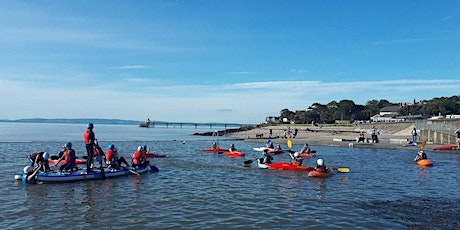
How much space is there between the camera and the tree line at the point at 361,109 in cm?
12511

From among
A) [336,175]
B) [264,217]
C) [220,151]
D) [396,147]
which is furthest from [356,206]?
[396,147]

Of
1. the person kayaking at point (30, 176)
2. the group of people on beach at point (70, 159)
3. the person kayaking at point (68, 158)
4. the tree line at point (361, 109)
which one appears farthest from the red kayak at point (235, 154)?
the tree line at point (361, 109)

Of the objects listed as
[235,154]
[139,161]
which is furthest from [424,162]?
[139,161]

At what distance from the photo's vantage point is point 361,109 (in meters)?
156

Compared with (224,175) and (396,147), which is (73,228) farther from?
(396,147)

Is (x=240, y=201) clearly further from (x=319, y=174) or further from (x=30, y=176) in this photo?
(x=30, y=176)

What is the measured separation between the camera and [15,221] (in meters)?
12.5

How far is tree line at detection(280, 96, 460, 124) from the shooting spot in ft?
410

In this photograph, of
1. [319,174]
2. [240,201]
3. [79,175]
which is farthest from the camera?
[319,174]

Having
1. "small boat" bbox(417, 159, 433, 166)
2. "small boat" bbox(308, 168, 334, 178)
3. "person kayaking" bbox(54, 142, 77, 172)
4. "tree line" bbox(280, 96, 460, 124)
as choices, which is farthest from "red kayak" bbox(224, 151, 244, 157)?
"tree line" bbox(280, 96, 460, 124)

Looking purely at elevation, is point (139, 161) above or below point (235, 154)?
above

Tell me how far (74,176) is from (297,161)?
13.6 m

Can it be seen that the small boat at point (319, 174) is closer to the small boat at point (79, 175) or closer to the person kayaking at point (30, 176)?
the small boat at point (79, 175)

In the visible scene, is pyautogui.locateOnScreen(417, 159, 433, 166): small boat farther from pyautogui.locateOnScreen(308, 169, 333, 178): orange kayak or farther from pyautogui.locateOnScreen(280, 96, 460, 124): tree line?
pyautogui.locateOnScreen(280, 96, 460, 124): tree line
